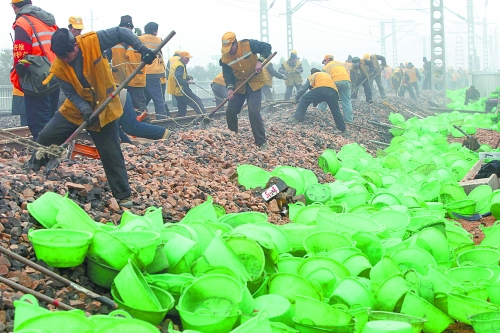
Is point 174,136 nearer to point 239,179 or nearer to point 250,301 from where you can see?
point 239,179

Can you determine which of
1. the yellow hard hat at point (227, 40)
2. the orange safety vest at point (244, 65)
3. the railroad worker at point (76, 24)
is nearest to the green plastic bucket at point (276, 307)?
the railroad worker at point (76, 24)

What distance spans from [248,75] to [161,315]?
6.66m

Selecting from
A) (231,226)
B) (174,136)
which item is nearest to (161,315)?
(231,226)

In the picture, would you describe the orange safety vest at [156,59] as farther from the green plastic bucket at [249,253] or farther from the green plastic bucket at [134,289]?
the green plastic bucket at [134,289]

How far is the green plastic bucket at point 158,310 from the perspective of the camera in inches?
113

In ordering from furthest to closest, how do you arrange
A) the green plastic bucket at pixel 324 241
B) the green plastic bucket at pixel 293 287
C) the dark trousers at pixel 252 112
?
1. the dark trousers at pixel 252 112
2. the green plastic bucket at pixel 324 241
3. the green plastic bucket at pixel 293 287

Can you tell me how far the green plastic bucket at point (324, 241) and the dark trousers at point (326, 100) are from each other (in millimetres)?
8660

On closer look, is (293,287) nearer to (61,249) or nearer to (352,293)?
(352,293)

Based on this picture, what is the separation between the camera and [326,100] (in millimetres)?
12453

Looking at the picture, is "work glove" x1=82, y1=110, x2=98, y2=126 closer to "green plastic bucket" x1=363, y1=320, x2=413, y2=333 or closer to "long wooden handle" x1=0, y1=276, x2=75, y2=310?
"long wooden handle" x1=0, y1=276, x2=75, y2=310

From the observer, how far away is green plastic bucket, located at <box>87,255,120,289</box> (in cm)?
320

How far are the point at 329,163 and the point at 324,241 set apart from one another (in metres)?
4.19

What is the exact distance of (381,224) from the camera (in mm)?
4543

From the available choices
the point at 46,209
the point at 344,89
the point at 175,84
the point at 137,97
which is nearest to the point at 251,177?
the point at 46,209
